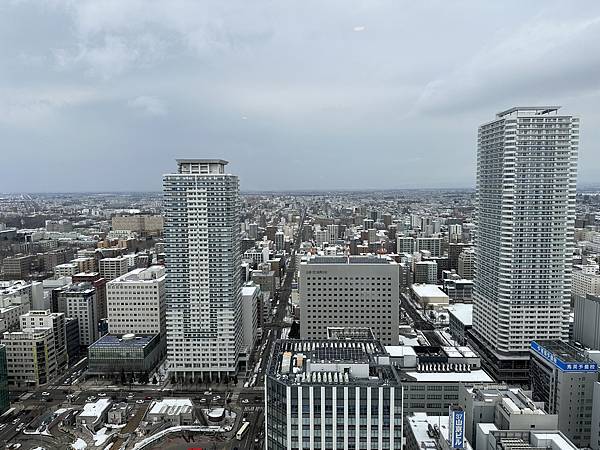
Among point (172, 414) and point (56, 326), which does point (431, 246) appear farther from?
point (172, 414)

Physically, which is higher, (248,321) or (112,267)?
(112,267)

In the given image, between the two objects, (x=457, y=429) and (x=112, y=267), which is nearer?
(x=457, y=429)

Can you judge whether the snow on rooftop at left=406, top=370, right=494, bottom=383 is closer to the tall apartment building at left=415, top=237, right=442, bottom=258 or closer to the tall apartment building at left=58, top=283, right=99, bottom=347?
the tall apartment building at left=58, top=283, right=99, bottom=347


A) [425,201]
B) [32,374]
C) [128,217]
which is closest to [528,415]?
[32,374]

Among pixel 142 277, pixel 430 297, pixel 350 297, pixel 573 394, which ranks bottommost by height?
pixel 430 297

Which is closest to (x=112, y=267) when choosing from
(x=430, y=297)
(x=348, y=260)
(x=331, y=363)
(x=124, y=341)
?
(x=124, y=341)

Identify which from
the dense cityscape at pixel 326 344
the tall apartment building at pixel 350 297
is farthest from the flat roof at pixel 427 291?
the tall apartment building at pixel 350 297

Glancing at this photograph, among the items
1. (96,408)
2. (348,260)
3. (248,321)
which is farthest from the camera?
(348,260)

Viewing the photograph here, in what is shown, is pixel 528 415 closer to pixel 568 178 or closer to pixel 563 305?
pixel 563 305
